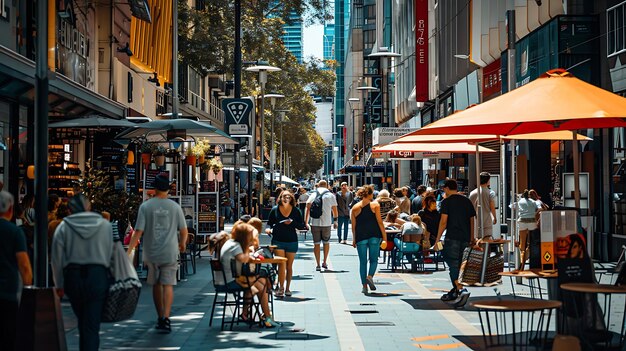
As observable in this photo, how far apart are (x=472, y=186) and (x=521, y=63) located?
35.1ft

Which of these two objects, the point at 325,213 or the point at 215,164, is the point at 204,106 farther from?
the point at 325,213

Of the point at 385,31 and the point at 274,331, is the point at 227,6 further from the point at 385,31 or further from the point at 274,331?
the point at 385,31

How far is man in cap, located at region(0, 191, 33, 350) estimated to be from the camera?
9.15m

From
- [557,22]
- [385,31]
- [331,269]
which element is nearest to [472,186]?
[557,22]

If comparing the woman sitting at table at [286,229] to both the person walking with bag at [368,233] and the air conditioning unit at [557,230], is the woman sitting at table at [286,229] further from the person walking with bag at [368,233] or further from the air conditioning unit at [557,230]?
the air conditioning unit at [557,230]

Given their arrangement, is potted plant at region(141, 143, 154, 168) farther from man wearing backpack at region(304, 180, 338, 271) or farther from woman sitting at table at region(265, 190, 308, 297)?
woman sitting at table at region(265, 190, 308, 297)

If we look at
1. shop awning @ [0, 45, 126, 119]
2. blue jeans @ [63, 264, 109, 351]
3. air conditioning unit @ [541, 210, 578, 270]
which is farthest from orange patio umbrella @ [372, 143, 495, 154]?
blue jeans @ [63, 264, 109, 351]

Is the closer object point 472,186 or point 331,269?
point 331,269

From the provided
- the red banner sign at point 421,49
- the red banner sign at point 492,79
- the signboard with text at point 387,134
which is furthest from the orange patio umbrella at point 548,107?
the red banner sign at point 421,49

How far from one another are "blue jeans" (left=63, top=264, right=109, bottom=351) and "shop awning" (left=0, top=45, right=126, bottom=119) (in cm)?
837

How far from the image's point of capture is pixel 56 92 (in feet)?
75.3

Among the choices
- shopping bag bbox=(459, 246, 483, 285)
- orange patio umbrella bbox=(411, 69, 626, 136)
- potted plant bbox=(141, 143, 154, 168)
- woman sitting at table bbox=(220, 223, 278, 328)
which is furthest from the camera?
potted plant bbox=(141, 143, 154, 168)

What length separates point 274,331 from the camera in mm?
12586

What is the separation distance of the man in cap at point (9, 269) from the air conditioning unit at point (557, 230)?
17.8ft
